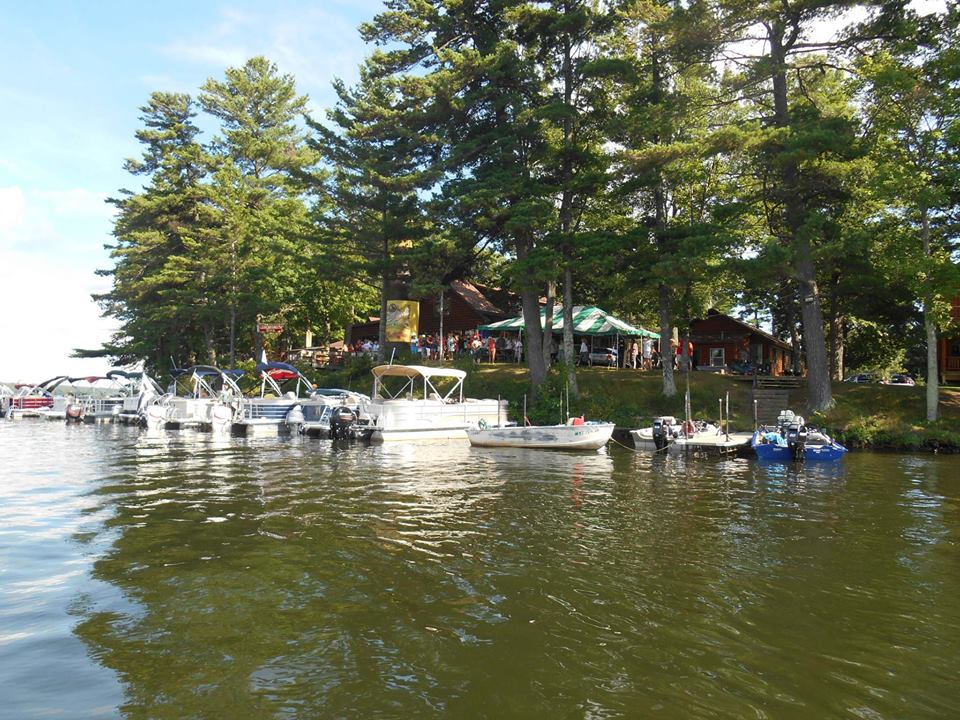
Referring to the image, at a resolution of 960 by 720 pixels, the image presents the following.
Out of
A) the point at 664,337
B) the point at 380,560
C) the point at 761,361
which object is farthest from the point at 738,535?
the point at 761,361

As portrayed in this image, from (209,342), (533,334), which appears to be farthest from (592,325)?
(209,342)

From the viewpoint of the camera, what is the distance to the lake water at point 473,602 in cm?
548

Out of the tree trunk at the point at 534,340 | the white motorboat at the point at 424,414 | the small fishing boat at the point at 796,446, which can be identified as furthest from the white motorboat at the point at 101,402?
the small fishing boat at the point at 796,446

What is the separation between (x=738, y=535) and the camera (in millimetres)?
11492

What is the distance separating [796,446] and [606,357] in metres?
20.8

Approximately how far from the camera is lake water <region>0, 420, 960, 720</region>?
548 cm

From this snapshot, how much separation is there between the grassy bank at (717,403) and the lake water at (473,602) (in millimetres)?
12317

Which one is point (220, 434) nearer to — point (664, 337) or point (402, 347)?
point (402, 347)

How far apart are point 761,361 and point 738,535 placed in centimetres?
4426

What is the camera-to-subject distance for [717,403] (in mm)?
32500

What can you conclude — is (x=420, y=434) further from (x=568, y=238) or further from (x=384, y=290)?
(x=384, y=290)

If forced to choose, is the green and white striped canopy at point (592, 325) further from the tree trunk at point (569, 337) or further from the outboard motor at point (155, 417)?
the outboard motor at point (155, 417)

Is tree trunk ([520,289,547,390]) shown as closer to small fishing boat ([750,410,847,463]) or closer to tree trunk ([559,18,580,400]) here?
tree trunk ([559,18,580,400])

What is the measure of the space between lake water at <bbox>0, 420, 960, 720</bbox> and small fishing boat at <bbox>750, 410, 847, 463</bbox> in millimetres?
6201
